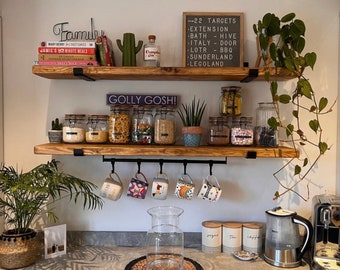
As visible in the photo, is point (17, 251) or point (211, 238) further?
point (211, 238)

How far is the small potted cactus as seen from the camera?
1.72 m

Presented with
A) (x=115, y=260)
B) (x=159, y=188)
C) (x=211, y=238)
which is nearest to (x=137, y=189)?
(x=159, y=188)

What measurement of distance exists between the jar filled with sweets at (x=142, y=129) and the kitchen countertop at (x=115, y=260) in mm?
610

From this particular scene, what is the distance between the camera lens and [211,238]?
68.8 inches

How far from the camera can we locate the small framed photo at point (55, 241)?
1.67 metres

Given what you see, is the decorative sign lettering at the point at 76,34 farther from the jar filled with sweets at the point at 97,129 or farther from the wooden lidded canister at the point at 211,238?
the wooden lidded canister at the point at 211,238

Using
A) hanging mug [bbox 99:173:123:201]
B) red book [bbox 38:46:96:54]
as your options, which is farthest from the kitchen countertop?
red book [bbox 38:46:96:54]

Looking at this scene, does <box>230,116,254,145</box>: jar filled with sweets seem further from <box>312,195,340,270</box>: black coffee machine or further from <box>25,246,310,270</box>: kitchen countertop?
<box>25,246,310,270</box>: kitchen countertop

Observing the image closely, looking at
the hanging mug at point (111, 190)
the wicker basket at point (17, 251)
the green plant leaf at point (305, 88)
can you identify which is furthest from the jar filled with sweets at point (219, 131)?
the wicker basket at point (17, 251)

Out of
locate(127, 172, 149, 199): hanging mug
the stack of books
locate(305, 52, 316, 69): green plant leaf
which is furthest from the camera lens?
locate(127, 172, 149, 199): hanging mug

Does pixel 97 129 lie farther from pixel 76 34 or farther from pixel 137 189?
pixel 76 34

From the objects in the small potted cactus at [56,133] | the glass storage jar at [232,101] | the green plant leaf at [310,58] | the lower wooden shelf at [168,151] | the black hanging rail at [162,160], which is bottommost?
the black hanging rail at [162,160]

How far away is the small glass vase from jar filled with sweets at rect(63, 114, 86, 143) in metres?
0.57

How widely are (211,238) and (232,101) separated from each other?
741 mm
